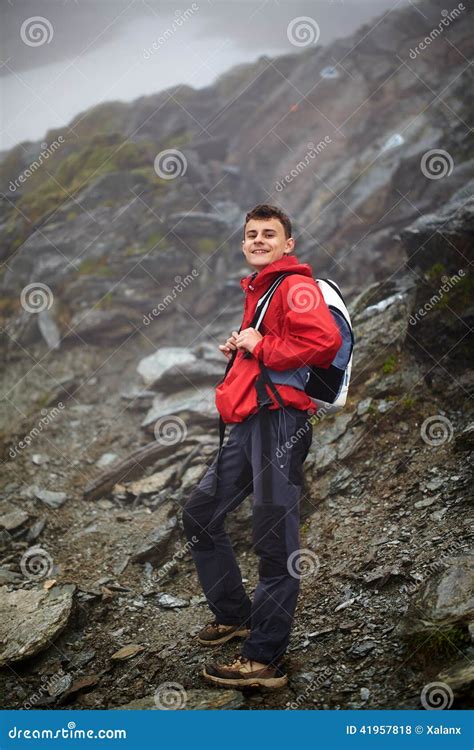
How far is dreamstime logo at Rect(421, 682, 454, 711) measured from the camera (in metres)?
3.89

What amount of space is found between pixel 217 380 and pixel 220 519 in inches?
252

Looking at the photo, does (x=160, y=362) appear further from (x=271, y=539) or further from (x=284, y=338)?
(x=271, y=539)

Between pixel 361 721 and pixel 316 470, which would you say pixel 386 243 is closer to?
pixel 316 470

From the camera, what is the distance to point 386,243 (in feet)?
46.3

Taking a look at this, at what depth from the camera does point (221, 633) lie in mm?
5203

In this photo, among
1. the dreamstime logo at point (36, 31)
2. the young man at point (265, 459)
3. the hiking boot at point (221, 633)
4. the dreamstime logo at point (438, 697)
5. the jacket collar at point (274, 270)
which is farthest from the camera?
the dreamstime logo at point (36, 31)

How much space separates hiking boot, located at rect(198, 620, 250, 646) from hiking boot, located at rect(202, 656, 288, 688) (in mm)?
561
